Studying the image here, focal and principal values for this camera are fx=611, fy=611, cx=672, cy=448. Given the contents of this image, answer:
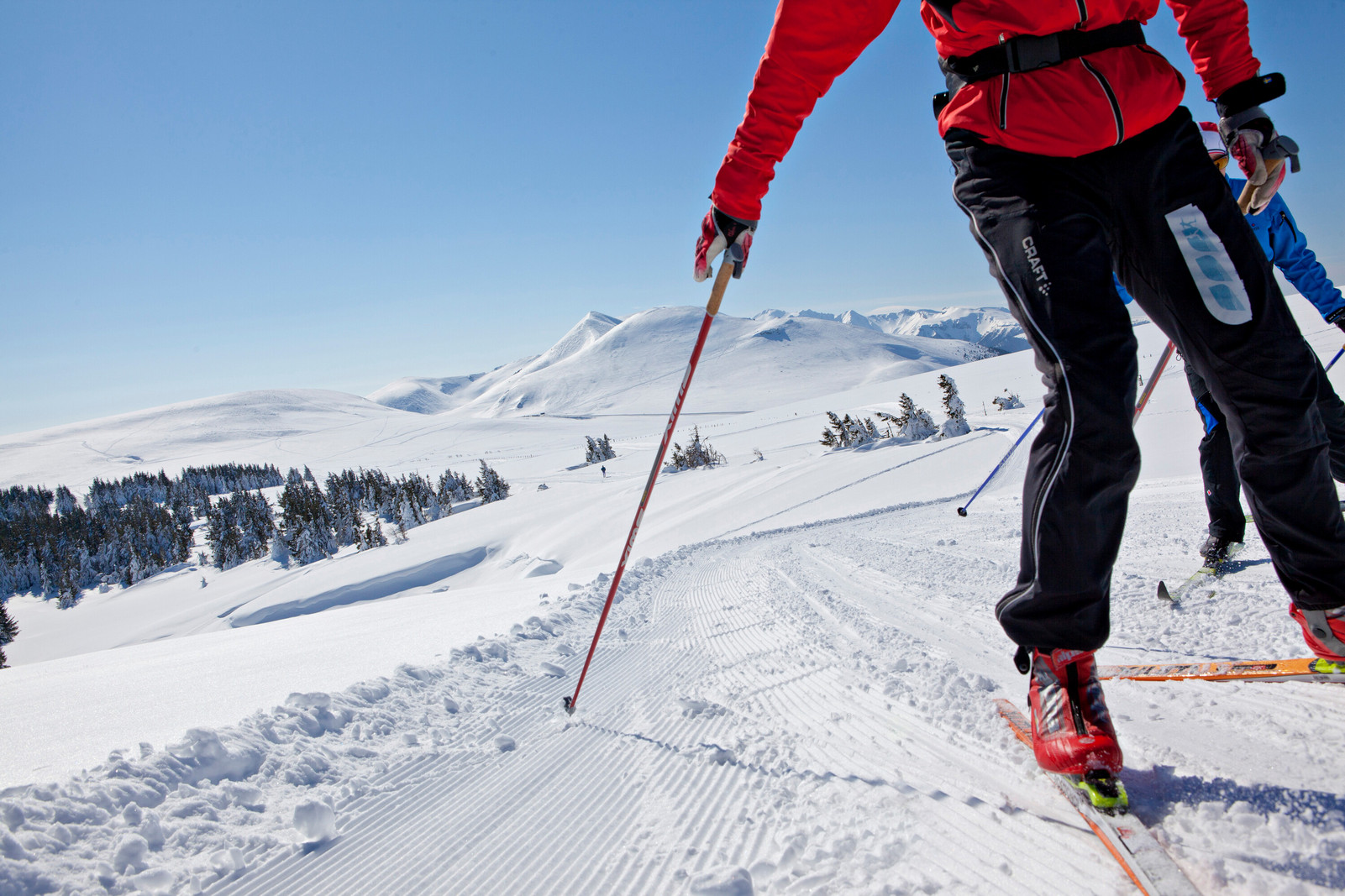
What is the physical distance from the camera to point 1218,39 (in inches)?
70.9

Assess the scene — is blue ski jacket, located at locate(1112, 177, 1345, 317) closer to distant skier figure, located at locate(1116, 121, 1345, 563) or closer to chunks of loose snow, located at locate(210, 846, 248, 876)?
distant skier figure, located at locate(1116, 121, 1345, 563)

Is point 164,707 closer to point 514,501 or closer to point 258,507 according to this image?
point 514,501

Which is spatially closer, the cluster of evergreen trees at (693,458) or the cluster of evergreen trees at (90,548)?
the cluster of evergreen trees at (693,458)

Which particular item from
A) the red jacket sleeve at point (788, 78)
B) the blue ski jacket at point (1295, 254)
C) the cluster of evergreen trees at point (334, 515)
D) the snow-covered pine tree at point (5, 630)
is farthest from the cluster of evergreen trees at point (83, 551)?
the blue ski jacket at point (1295, 254)

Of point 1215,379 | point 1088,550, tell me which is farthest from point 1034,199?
point 1088,550

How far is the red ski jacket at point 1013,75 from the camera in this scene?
1492 mm

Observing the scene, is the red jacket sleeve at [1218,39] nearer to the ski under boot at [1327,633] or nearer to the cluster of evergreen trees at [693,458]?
the ski under boot at [1327,633]

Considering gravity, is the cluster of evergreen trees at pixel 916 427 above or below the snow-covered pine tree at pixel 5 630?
above

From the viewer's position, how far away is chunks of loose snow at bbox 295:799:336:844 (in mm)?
1708

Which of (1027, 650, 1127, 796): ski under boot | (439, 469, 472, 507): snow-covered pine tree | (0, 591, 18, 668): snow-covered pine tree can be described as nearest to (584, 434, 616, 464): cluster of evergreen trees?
(439, 469, 472, 507): snow-covered pine tree

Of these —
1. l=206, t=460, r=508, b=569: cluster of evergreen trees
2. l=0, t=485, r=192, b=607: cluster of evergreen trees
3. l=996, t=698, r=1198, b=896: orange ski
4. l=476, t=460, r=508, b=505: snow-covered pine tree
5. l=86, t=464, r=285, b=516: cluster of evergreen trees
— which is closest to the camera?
l=996, t=698, r=1198, b=896: orange ski

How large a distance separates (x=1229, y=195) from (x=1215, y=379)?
0.46 meters

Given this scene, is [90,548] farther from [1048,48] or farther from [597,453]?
[1048,48]

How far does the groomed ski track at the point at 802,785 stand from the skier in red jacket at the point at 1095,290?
0.72 feet
